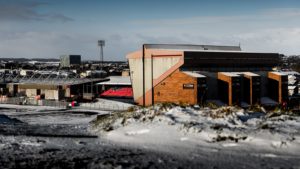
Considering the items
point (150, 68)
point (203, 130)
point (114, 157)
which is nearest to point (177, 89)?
point (150, 68)

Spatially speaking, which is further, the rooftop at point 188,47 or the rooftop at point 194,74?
the rooftop at point 188,47

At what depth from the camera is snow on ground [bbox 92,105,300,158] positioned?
1285 cm

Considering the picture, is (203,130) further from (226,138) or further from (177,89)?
(177,89)

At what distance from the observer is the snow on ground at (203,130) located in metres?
12.9

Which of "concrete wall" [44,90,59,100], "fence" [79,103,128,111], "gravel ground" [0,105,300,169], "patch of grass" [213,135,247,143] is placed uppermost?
"patch of grass" [213,135,247,143]

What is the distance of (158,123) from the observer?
15.5 m

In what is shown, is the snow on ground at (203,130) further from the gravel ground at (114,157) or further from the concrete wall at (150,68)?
the concrete wall at (150,68)

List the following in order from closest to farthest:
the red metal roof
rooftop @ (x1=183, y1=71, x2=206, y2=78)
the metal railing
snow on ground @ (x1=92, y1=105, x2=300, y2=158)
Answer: snow on ground @ (x1=92, y1=105, x2=300, y2=158) < rooftop @ (x1=183, y1=71, x2=206, y2=78) < the metal railing < the red metal roof

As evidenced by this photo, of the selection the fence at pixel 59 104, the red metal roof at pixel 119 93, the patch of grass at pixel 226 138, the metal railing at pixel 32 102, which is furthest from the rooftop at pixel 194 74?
the patch of grass at pixel 226 138

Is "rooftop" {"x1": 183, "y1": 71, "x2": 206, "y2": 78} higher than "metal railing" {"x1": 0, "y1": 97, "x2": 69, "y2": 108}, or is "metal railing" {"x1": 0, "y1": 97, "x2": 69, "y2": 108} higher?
"rooftop" {"x1": 183, "y1": 71, "x2": 206, "y2": 78}

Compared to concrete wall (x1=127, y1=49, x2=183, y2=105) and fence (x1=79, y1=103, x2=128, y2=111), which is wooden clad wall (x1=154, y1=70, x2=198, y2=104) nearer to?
concrete wall (x1=127, y1=49, x2=183, y2=105)

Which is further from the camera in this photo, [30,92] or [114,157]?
[30,92]

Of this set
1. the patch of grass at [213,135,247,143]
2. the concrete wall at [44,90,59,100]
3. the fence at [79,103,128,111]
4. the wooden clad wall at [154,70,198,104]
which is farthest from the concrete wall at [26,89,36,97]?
the patch of grass at [213,135,247,143]

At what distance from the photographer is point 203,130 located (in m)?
14.1
